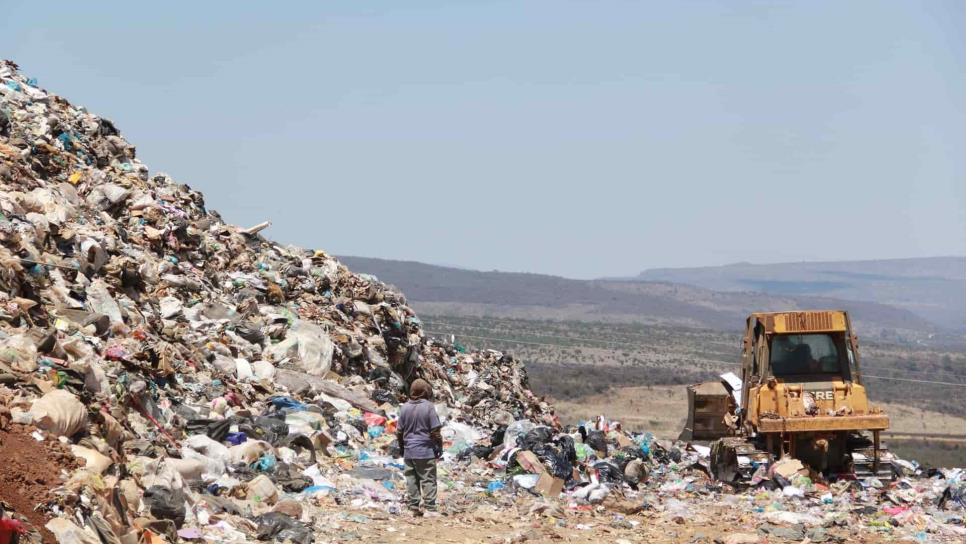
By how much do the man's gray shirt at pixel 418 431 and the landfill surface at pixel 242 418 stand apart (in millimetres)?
554

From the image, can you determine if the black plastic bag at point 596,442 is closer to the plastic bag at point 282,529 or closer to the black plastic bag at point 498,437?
the black plastic bag at point 498,437

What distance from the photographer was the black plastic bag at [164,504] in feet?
26.2

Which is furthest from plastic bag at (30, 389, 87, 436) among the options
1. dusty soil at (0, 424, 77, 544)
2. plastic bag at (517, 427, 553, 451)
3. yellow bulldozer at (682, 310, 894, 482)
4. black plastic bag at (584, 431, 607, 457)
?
black plastic bag at (584, 431, 607, 457)

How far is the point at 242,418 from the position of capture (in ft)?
38.1

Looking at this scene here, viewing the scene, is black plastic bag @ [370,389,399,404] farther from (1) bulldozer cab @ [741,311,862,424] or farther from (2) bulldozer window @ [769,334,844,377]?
(2) bulldozer window @ [769,334,844,377]

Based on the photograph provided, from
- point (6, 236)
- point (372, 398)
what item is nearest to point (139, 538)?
point (6, 236)

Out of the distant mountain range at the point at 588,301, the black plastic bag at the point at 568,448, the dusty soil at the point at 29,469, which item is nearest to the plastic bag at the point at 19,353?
the dusty soil at the point at 29,469

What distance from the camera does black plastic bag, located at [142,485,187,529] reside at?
7.99m

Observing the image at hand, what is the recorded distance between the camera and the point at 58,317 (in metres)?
11.1

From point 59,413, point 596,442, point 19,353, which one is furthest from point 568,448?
point 59,413

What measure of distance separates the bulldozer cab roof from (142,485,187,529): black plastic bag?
25.4 ft

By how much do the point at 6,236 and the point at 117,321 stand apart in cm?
136

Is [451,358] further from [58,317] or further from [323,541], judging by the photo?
[323,541]

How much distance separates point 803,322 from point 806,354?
408mm
